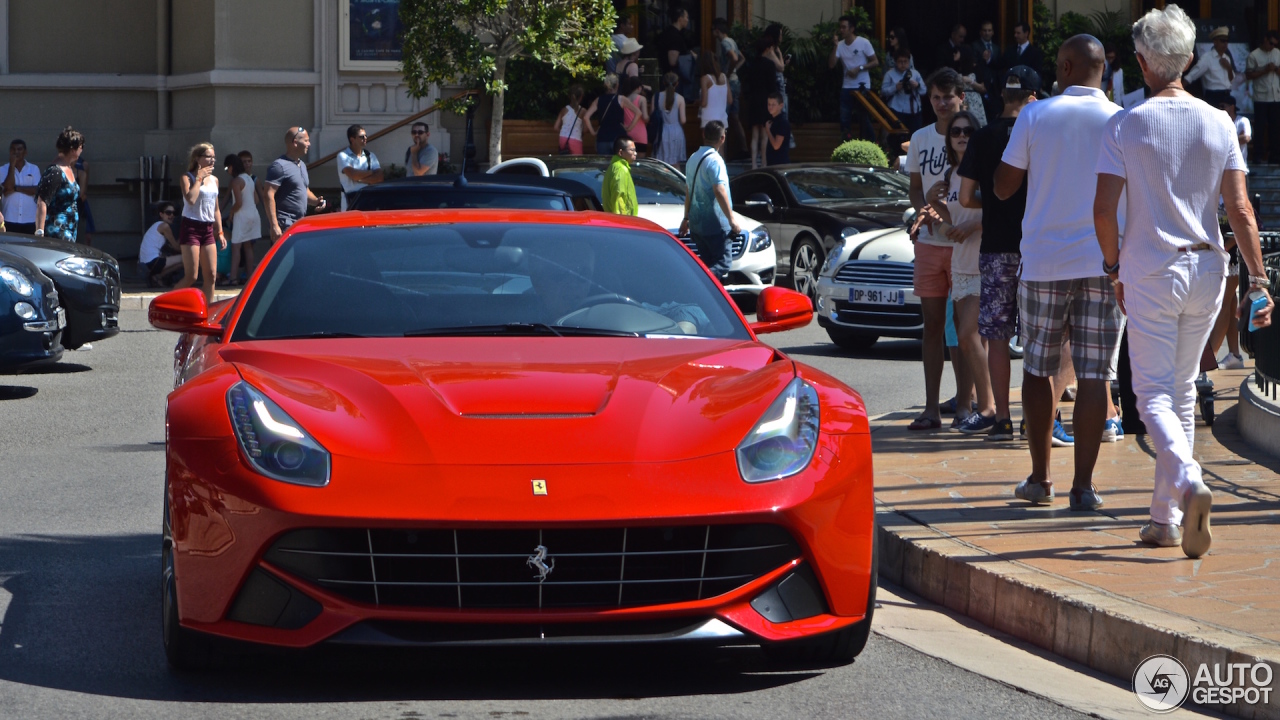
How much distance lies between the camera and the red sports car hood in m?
4.35

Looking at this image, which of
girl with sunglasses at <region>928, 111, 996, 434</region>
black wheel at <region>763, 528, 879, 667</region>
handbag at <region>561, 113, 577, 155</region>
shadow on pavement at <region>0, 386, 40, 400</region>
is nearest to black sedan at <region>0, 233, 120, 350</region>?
shadow on pavement at <region>0, 386, 40, 400</region>

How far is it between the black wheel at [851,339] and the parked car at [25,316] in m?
6.30

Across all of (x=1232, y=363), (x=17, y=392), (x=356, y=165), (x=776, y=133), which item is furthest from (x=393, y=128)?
(x=1232, y=363)

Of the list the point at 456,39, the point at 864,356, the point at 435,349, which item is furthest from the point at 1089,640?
the point at 456,39

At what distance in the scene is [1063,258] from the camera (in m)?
6.58

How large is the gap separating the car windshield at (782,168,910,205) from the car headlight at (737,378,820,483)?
45.9 ft

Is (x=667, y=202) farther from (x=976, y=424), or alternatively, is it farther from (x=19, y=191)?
(x=976, y=424)

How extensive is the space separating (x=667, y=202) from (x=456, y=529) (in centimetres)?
1451

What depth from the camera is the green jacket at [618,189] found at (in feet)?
51.4

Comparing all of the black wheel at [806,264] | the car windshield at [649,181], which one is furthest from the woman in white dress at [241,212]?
the black wheel at [806,264]

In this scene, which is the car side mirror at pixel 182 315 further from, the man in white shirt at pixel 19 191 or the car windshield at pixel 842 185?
the man in white shirt at pixel 19 191

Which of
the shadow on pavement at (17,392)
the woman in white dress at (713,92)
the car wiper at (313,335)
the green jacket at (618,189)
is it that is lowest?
the shadow on pavement at (17,392)

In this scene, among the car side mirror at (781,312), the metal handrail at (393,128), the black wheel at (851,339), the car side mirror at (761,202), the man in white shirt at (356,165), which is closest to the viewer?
the car side mirror at (781,312)

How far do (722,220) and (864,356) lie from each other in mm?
2109
